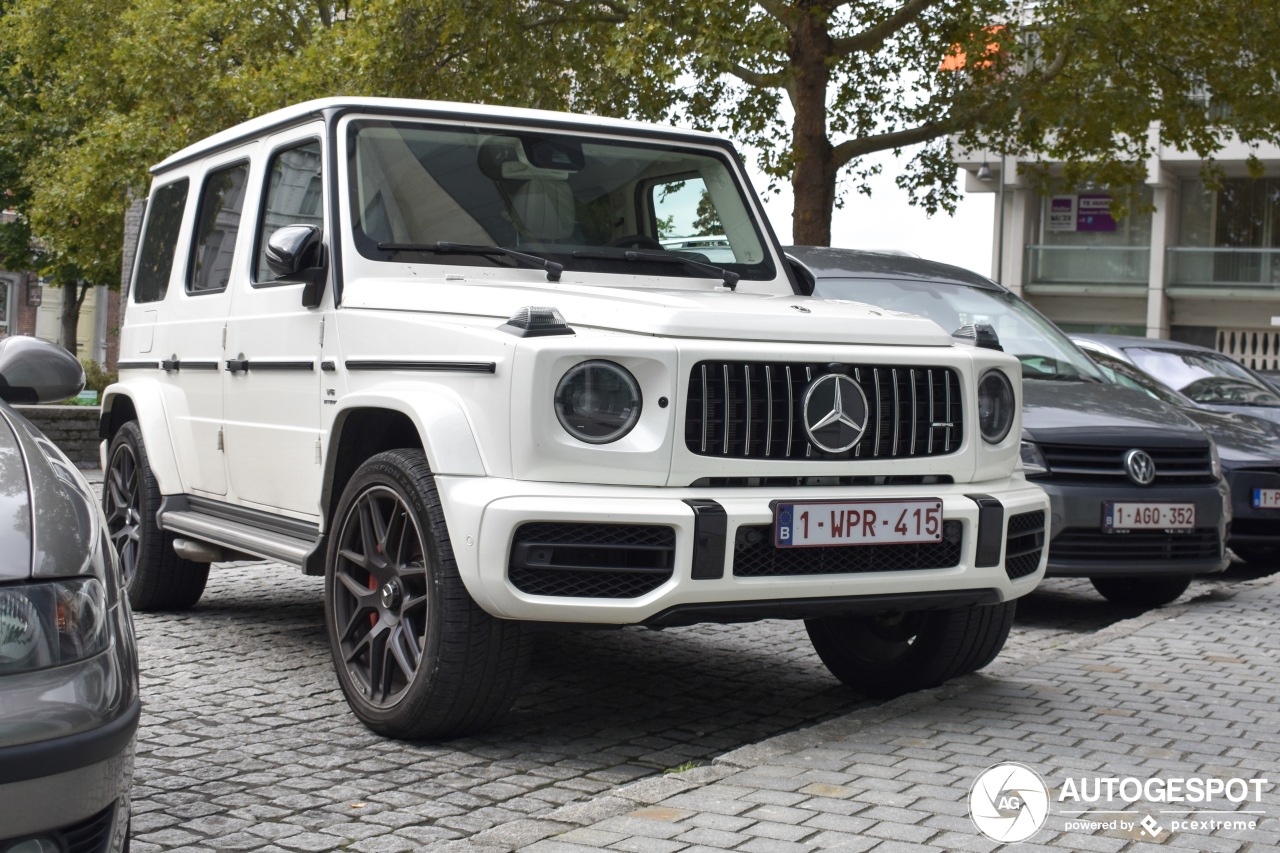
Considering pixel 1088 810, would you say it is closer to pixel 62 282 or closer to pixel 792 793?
pixel 792 793

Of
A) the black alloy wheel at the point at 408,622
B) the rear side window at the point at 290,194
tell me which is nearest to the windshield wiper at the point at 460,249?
the rear side window at the point at 290,194

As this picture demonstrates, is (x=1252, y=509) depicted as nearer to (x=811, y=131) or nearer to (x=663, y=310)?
Answer: (x=663, y=310)

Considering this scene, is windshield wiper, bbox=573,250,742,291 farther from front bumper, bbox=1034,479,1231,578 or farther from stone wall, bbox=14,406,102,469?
stone wall, bbox=14,406,102,469

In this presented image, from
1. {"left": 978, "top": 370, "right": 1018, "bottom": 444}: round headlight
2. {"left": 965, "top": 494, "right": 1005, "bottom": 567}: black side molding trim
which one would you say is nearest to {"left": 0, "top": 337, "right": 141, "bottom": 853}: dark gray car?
{"left": 965, "top": 494, "right": 1005, "bottom": 567}: black side molding trim

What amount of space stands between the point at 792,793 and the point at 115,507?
4428 mm

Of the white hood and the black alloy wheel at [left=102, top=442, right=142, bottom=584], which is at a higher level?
the white hood

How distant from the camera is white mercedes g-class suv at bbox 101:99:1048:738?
430 centimetres

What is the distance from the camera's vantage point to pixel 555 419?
427 cm

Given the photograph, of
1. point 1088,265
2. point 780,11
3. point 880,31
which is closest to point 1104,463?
point 780,11

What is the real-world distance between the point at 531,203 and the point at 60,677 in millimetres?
3293

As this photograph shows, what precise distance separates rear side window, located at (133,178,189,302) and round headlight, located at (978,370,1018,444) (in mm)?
3856

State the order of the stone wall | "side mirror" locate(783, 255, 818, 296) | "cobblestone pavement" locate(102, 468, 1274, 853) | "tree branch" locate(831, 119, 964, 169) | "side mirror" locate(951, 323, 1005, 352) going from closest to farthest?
1. "cobblestone pavement" locate(102, 468, 1274, 853)
2. "side mirror" locate(951, 323, 1005, 352)
3. "side mirror" locate(783, 255, 818, 296)
4. the stone wall
5. "tree branch" locate(831, 119, 964, 169)

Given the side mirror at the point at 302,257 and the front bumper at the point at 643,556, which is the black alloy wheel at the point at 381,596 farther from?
the side mirror at the point at 302,257

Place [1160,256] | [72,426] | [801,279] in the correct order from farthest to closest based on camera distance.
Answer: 1. [1160,256]
2. [72,426]
3. [801,279]
